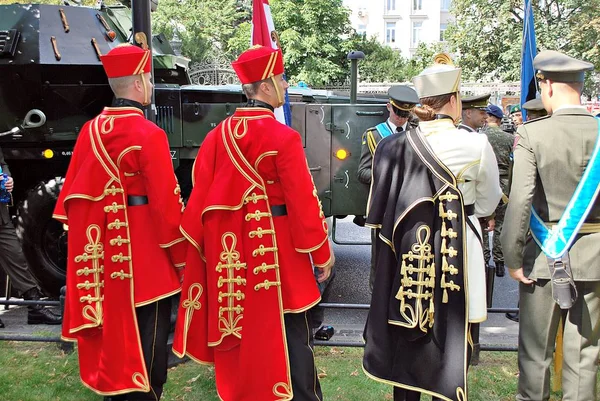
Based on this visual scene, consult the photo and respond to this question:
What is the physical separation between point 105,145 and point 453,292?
1.92 metres

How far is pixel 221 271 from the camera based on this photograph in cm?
333

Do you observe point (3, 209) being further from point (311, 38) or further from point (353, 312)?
point (311, 38)

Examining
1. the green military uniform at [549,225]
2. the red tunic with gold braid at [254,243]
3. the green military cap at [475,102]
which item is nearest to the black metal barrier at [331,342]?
the green military uniform at [549,225]

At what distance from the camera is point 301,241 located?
10.7 feet

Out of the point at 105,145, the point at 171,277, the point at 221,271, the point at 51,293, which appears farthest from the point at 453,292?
the point at 51,293

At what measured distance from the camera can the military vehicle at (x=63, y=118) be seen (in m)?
6.38

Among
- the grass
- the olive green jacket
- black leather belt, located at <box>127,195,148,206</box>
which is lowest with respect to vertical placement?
the grass

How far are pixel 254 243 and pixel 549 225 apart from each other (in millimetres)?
1478

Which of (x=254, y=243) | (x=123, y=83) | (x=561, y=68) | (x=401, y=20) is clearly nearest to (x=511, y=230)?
(x=561, y=68)

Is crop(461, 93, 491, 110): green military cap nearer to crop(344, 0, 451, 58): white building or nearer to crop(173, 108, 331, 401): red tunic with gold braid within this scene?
crop(173, 108, 331, 401): red tunic with gold braid

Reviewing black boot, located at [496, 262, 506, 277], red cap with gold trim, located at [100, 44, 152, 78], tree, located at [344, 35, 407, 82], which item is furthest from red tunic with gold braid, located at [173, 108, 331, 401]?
tree, located at [344, 35, 407, 82]

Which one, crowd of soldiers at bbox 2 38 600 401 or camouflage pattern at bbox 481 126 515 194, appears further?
camouflage pattern at bbox 481 126 515 194

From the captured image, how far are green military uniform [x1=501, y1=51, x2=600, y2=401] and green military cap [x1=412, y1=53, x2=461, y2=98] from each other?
1.53 feet

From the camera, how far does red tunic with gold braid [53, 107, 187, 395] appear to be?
3445 mm
